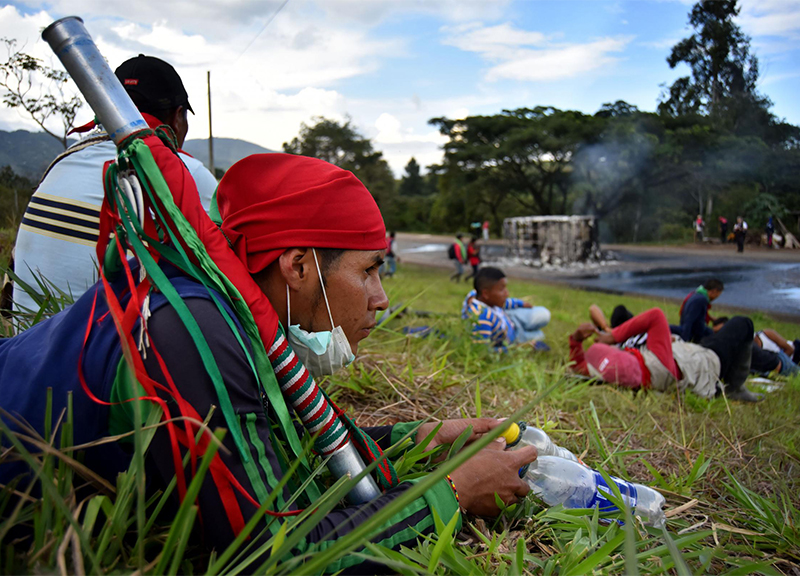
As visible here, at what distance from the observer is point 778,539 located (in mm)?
1763

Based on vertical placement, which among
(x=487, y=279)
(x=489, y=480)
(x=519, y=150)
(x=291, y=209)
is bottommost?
(x=489, y=480)

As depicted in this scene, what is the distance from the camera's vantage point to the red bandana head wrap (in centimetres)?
134

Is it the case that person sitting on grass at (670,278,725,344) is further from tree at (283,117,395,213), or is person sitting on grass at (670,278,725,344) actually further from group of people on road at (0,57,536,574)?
tree at (283,117,395,213)

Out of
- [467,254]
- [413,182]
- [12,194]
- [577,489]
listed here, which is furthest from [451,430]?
[413,182]

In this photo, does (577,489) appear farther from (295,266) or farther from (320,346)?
(295,266)


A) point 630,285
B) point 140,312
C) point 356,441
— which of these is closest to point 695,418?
point 356,441

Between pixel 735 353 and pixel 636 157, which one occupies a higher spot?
pixel 636 157

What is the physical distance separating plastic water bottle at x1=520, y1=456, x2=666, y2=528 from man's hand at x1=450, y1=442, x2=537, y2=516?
7.3 inches

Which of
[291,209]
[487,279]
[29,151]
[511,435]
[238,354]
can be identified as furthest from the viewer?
[487,279]

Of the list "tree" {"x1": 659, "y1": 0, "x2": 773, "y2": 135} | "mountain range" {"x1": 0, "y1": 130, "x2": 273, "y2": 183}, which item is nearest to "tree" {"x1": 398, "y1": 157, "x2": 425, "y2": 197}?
"tree" {"x1": 659, "y1": 0, "x2": 773, "y2": 135}

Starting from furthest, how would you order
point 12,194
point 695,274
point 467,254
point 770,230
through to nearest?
1. point 467,254
2. point 695,274
3. point 770,230
4. point 12,194

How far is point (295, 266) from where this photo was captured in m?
1.36

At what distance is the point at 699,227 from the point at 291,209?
12.1 metres

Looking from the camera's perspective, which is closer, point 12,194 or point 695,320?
point 12,194
